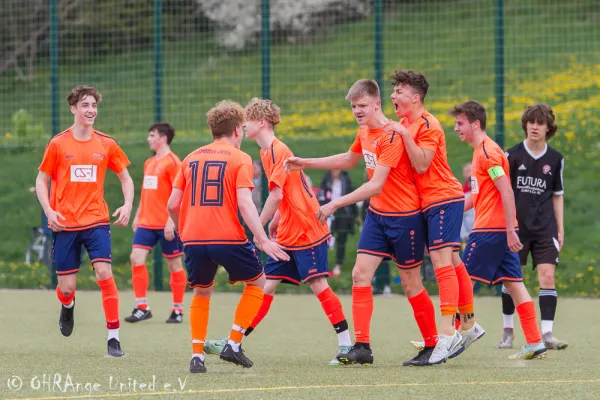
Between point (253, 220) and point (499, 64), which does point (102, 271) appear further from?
point (499, 64)

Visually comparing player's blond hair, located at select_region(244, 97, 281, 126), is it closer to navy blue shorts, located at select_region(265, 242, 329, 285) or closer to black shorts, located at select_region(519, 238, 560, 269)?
navy blue shorts, located at select_region(265, 242, 329, 285)

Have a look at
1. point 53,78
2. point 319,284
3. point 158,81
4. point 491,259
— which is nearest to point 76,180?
point 319,284

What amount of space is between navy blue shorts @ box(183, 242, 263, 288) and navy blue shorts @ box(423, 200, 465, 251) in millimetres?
1180

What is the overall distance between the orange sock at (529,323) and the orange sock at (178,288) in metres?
3.99

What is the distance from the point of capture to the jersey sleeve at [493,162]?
7969mm

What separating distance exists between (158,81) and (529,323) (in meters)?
8.56

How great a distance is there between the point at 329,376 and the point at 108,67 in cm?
1052

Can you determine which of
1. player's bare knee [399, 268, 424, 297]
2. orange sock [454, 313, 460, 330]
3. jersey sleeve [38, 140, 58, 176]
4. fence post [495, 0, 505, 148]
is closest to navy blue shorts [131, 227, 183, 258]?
jersey sleeve [38, 140, 58, 176]

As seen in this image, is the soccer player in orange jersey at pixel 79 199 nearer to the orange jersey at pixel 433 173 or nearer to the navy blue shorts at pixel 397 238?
the navy blue shorts at pixel 397 238

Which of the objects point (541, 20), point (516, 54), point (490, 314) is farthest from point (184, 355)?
point (541, 20)

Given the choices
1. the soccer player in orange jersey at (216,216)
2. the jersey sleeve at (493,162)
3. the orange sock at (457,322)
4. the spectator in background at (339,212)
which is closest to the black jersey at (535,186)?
the jersey sleeve at (493,162)

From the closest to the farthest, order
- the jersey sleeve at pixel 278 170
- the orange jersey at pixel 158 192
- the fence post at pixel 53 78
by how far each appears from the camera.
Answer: the jersey sleeve at pixel 278 170 < the orange jersey at pixel 158 192 < the fence post at pixel 53 78

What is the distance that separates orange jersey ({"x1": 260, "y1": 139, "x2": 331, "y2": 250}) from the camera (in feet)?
26.0

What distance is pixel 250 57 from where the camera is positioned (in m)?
16.0
